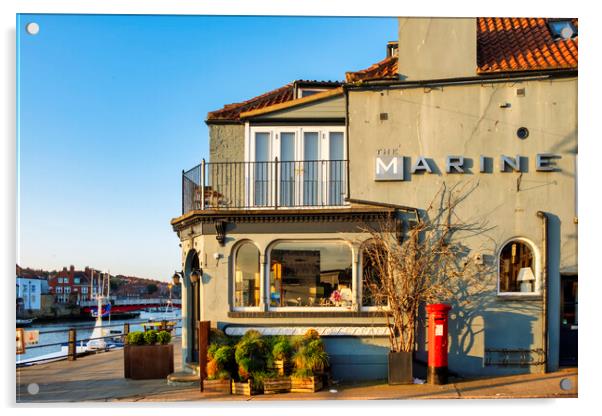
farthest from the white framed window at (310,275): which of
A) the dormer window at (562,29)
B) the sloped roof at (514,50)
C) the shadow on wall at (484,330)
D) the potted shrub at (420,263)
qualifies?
the dormer window at (562,29)

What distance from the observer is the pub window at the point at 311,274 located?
1241 centimetres

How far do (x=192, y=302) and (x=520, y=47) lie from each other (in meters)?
8.15

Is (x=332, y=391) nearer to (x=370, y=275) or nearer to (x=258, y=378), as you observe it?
(x=258, y=378)

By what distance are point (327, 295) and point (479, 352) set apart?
2869 mm

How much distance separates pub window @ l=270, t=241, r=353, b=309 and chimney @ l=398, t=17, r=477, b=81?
343 centimetres

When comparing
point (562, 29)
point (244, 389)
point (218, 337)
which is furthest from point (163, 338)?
point (562, 29)

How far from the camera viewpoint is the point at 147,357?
1301 cm

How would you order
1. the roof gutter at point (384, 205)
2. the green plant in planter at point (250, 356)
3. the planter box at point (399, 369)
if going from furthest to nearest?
the roof gutter at point (384, 205) → the planter box at point (399, 369) → the green plant in planter at point (250, 356)

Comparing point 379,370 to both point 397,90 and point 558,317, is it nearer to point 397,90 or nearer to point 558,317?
point 558,317

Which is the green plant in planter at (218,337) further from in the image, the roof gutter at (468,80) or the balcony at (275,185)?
the roof gutter at (468,80)

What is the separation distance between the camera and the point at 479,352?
1189 centimetres

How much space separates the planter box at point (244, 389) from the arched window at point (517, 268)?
15.6ft

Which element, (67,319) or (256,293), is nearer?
(256,293)
